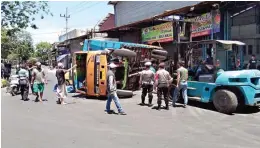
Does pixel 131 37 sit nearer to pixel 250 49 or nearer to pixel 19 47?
pixel 250 49

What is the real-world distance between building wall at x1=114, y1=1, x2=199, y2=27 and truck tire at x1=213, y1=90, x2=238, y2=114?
45.5 ft

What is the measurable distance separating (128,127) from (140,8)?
925 inches

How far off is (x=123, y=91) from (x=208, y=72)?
4285mm

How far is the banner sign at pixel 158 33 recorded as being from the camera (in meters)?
20.3

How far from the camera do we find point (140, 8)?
100ft

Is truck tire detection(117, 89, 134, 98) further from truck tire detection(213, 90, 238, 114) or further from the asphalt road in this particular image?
truck tire detection(213, 90, 238, 114)

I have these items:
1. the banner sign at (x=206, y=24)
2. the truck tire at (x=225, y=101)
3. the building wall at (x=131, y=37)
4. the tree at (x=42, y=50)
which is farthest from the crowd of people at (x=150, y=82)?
the tree at (x=42, y=50)

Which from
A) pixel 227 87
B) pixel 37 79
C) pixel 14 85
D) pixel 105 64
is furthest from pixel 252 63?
pixel 14 85

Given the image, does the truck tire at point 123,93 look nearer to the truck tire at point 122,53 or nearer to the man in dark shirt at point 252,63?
the truck tire at point 122,53

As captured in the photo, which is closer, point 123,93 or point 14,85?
point 123,93

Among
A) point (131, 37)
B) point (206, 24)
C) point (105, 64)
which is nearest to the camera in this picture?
point (105, 64)

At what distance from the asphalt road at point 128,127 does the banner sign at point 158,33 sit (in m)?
9.07

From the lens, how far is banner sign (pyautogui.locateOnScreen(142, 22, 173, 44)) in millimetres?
20342

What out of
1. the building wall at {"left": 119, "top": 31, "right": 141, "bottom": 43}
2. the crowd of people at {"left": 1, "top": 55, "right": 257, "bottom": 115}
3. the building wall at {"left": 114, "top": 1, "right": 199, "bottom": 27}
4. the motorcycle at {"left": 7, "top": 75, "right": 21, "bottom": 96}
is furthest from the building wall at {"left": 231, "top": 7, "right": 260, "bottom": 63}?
the motorcycle at {"left": 7, "top": 75, "right": 21, "bottom": 96}
